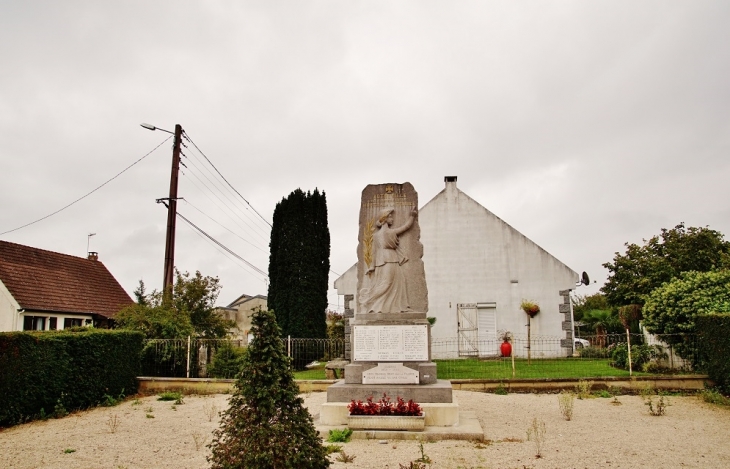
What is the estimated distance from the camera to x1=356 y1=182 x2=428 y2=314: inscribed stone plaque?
1012cm

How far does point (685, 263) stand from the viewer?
2784cm

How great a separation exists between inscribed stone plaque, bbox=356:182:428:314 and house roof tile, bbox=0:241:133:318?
1705 centimetres

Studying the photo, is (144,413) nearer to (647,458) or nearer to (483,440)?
(483,440)

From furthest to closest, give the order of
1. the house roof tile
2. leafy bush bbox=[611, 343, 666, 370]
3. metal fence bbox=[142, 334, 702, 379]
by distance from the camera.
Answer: the house roof tile → leafy bush bbox=[611, 343, 666, 370] → metal fence bbox=[142, 334, 702, 379]

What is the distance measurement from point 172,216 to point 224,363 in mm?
6389

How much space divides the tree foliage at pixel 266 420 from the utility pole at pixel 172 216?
14193 mm

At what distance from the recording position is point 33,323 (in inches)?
856

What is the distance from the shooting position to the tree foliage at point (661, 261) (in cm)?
2766

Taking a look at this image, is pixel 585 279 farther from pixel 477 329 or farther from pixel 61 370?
pixel 61 370

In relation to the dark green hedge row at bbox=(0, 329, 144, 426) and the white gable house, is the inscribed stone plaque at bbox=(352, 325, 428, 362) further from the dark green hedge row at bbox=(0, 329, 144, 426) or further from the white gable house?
the white gable house

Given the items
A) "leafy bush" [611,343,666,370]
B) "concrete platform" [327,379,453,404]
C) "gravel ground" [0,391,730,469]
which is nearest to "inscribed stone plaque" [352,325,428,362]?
"concrete platform" [327,379,453,404]

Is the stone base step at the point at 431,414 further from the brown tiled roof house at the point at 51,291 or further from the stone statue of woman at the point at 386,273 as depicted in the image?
the brown tiled roof house at the point at 51,291

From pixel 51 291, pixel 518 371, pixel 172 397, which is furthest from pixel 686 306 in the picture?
pixel 51 291

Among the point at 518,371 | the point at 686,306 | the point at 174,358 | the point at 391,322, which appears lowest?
the point at 518,371
